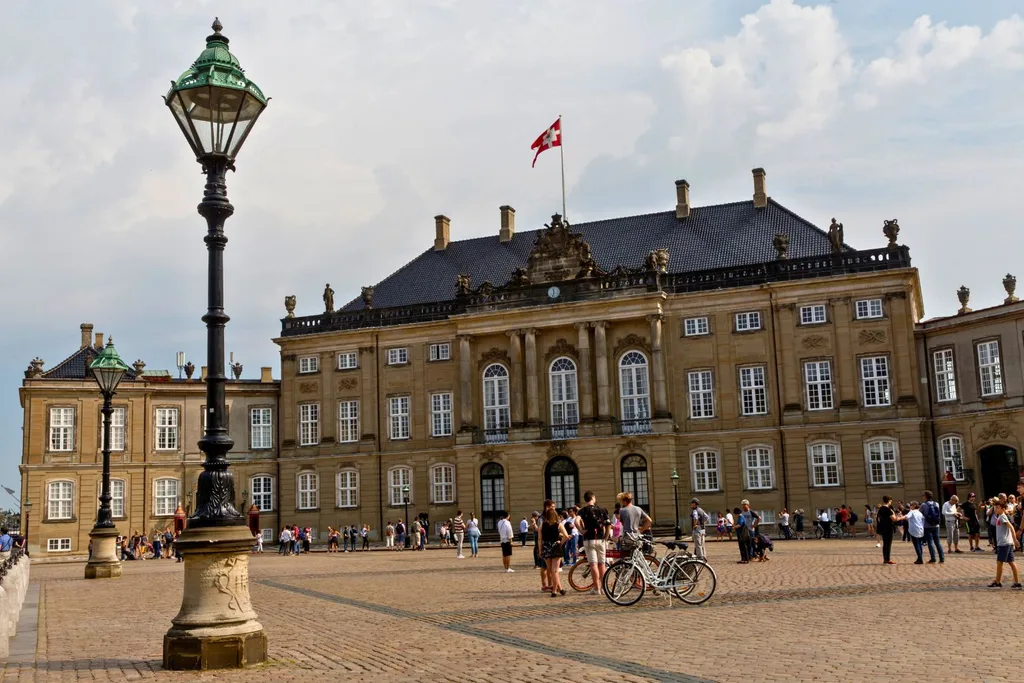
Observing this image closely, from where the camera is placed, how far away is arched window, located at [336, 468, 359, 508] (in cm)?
5922

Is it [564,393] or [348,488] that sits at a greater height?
[564,393]

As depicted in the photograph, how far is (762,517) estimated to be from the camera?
50.0 m

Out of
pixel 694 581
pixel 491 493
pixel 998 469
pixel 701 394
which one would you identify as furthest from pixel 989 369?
pixel 694 581

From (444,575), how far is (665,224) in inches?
1357

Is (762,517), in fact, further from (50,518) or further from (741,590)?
(50,518)

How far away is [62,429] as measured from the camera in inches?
2338

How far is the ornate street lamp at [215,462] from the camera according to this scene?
11.8m

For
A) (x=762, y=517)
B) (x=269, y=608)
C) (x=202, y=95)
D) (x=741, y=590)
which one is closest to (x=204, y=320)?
(x=202, y=95)

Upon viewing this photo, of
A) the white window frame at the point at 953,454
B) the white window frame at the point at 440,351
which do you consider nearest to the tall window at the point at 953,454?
the white window frame at the point at 953,454

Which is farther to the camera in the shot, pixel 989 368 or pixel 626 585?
pixel 989 368

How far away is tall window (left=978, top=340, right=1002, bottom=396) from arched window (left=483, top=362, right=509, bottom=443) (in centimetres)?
2287

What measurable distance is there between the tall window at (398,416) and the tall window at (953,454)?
2749cm

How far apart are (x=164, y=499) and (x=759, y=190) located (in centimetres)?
3733

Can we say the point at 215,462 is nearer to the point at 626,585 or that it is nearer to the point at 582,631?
the point at 582,631
